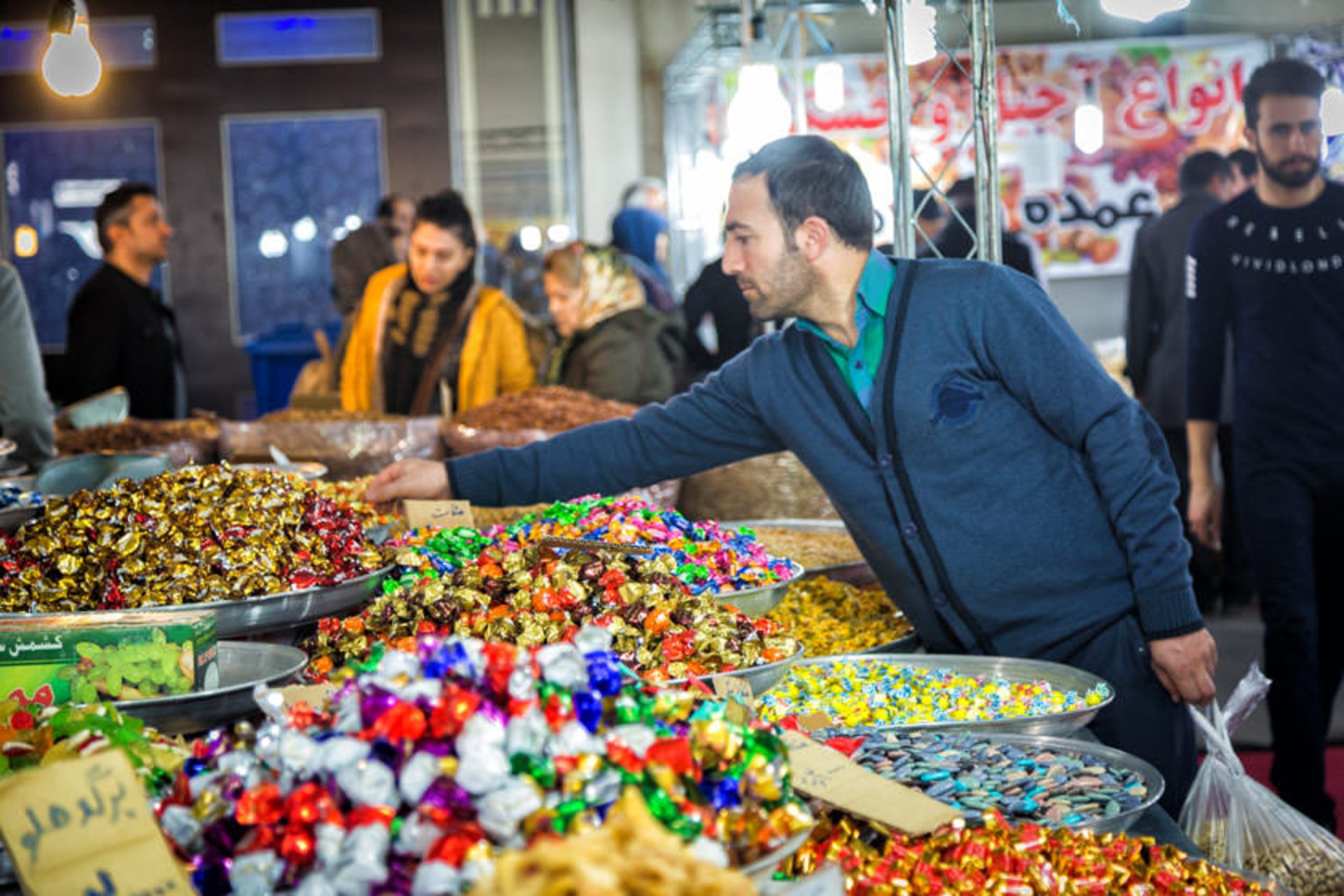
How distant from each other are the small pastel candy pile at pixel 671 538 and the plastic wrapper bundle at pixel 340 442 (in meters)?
1.37

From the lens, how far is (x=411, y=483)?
2500 millimetres

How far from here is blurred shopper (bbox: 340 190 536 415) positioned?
4.76 metres

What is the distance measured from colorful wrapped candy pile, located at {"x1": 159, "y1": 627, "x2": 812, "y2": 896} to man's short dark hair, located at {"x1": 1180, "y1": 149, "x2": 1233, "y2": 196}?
17.1 feet

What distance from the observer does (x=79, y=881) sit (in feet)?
3.53

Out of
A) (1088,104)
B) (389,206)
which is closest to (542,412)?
(389,206)

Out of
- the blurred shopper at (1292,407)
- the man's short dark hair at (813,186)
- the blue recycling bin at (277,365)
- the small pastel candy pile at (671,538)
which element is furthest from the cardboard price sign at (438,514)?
the blue recycling bin at (277,365)

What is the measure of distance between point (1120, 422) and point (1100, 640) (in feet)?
1.17

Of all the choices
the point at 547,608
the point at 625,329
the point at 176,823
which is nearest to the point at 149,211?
the point at 625,329

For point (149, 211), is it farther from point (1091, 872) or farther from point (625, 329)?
point (1091, 872)

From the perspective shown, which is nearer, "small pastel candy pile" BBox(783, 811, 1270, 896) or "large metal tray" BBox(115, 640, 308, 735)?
"small pastel candy pile" BBox(783, 811, 1270, 896)

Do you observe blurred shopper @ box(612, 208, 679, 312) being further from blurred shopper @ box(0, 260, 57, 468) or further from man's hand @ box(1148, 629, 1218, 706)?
man's hand @ box(1148, 629, 1218, 706)

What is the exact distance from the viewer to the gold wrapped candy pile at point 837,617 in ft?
7.65

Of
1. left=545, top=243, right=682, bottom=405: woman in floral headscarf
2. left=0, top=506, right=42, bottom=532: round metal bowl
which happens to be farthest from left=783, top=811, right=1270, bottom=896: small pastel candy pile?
left=545, top=243, right=682, bottom=405: woman in floral headscarf

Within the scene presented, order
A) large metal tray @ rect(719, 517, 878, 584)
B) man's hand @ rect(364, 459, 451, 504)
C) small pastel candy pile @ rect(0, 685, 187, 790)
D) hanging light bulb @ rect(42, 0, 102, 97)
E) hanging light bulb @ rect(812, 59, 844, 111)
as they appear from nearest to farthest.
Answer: small pastel candy pile @ rect(0, 685, 187, 790) < man's hand @ rect(364, 459, 451, 504) < large metal tray @ rect(719, 517, 878, 584) < hanging light bulb @ rect(42, 0, 102, 97) < hanging light bulb @ rect(812, 59, 844, 111)
